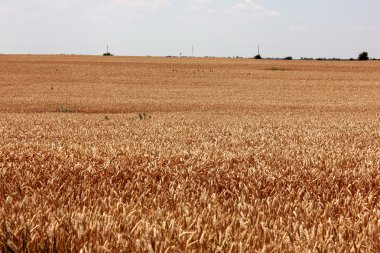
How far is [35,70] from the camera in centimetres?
5572

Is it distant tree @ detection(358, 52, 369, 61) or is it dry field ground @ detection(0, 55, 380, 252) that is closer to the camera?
dry field ground @ detection(0, 55, 380, 252)

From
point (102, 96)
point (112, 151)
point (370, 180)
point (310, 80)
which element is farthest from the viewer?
point (310, 80)

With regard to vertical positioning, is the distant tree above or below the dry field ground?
above

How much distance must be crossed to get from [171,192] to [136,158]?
7.84 ft

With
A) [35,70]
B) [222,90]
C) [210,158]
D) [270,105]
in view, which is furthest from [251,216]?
[35,70]

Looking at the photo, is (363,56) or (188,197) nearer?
(188,197)

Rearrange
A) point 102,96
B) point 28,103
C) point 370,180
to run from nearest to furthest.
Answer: point 370,180 → point 28,103 → point 102,96

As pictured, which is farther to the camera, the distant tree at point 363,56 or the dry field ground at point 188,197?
the distant tree at point 363,56

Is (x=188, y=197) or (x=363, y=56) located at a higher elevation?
(x=363, y=56)

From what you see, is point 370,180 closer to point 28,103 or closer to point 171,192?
point 171,192

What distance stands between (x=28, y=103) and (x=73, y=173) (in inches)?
1080

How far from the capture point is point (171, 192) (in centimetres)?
449

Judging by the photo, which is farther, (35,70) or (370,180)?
(35,70)

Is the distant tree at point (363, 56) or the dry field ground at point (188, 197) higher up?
the distant tree at point (363, 56)
